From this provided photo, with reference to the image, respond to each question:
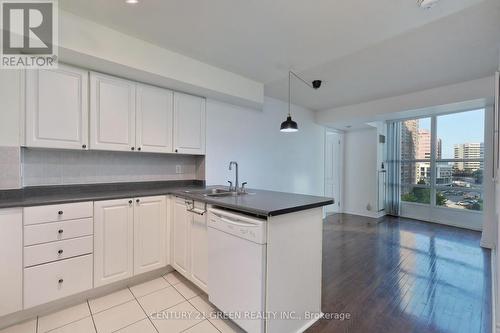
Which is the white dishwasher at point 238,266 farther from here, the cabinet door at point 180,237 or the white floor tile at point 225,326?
the cabinet door at point 180,237

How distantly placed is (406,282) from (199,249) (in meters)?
2.29

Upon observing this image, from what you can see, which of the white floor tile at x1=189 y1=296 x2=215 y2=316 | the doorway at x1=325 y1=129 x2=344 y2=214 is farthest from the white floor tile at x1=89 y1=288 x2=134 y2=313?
the doorway at x1=325 y1=129 x2=344 y2=214

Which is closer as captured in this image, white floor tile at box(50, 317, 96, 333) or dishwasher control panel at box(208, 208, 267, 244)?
dishwasher control panel at box(208, 208, 267, 244)

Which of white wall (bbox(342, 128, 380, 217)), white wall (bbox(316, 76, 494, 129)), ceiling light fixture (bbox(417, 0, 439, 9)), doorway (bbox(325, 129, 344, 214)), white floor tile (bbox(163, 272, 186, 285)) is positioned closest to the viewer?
ceiling light fixture (bbox(417, 0, 439, 9))

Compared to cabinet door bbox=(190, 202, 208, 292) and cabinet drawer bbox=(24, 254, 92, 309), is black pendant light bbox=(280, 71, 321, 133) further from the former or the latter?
cabinet drawer bbox=(24, 254, 92, 309)

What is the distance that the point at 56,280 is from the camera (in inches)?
76.3

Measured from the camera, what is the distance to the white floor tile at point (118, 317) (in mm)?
1782

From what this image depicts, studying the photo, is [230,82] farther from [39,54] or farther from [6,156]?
[6,156]

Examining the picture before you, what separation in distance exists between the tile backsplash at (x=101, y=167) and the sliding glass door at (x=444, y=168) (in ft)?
17.2

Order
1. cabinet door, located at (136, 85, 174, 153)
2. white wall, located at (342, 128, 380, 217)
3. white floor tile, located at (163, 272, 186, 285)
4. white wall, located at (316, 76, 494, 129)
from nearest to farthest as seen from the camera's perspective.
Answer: white floor tile, located at (163, 272, 186, 285) < cabinet door, located at (136, 85, 174, 153) < white wall, located at (316, 76, 494, 129) < white wall, located at (342, 128, 380, 217)

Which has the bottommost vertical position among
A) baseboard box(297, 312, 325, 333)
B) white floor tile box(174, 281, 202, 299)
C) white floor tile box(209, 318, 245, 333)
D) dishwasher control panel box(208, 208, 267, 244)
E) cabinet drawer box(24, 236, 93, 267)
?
white floor tile box(209, 318, 245, 333)

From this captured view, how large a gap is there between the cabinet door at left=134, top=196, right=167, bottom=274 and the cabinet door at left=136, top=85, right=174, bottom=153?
0.66 metres

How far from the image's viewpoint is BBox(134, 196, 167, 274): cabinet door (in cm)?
237

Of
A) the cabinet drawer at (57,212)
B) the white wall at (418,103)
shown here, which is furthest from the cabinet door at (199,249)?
the white wall at (418,103)
